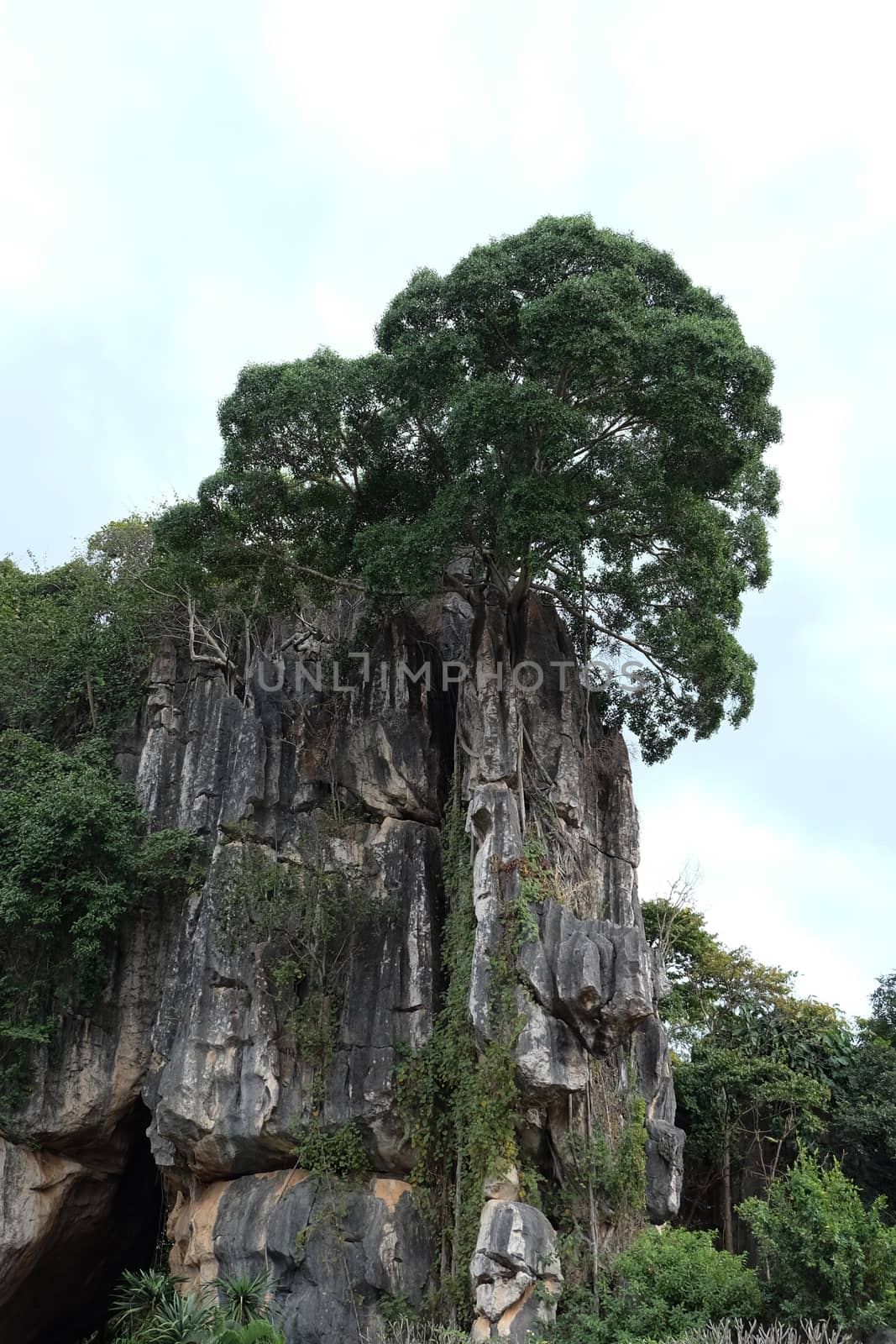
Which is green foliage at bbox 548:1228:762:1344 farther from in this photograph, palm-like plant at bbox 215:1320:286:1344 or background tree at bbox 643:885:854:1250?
background tree at bbox 643:885:854:1250

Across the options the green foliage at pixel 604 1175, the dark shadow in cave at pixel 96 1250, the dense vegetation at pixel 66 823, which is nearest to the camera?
the green foliage at pixel 604 1175

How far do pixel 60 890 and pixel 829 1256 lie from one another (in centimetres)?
1118

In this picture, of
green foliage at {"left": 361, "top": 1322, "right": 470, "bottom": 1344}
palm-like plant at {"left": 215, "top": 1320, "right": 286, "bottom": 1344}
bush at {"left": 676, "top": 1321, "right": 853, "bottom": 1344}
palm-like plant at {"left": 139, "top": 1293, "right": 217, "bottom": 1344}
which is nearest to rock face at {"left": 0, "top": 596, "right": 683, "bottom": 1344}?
green foliage at {"left": 361, "top": 1322, "right": 470, "bottom": 1344}

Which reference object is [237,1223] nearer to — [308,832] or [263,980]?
[263,980]

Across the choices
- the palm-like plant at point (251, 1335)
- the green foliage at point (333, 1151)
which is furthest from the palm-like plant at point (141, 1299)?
the green foliage at point (333, 1151)

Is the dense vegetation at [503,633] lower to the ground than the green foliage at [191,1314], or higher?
higher

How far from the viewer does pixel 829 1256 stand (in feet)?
36.9

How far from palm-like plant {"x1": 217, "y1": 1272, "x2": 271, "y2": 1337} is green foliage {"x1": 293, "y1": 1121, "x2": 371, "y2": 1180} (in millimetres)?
1361

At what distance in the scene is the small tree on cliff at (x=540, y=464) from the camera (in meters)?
15.4

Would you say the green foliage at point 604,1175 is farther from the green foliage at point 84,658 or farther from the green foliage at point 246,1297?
the green foliage at point 84,658

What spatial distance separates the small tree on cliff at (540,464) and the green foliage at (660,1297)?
764 centimetres

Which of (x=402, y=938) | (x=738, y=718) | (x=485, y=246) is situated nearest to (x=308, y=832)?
(x=402, y=938)

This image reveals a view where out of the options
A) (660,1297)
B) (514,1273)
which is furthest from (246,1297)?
(660,1297)

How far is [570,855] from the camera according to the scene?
15.8 metres
